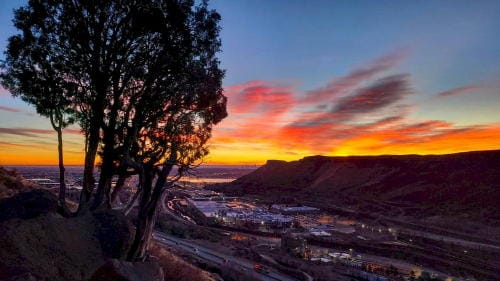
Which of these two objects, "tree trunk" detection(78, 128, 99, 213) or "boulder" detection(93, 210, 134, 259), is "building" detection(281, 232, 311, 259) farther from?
"boulder" detection(93, 210, 134, 259)

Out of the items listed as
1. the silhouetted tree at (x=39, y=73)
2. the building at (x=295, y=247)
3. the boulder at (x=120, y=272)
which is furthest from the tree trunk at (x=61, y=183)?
the building at (x=295, y=247)

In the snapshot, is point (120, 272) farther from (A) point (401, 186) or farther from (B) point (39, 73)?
(A) point (401, 186)

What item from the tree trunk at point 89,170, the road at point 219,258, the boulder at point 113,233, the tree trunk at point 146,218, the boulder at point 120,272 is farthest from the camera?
the road at point 219,258

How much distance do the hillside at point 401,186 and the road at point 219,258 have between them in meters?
64.8

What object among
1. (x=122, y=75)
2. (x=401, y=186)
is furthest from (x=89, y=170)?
(x=401, y=186)

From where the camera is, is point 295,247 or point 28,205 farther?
point 295,247

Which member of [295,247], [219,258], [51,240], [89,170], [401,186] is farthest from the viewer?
[401,186]

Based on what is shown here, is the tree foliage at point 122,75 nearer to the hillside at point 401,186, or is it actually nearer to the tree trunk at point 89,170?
the tree trunk at point 89,170

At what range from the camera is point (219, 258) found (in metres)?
47.2

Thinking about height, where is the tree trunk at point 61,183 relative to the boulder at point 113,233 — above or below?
above

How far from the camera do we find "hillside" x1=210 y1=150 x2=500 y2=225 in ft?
346

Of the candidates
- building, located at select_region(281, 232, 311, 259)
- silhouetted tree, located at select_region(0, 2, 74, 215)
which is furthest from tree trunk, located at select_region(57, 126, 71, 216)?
building, located at select_region(281, 232, 311, 259)

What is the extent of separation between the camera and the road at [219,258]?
41094 millimetres

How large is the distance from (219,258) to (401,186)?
346 feet
